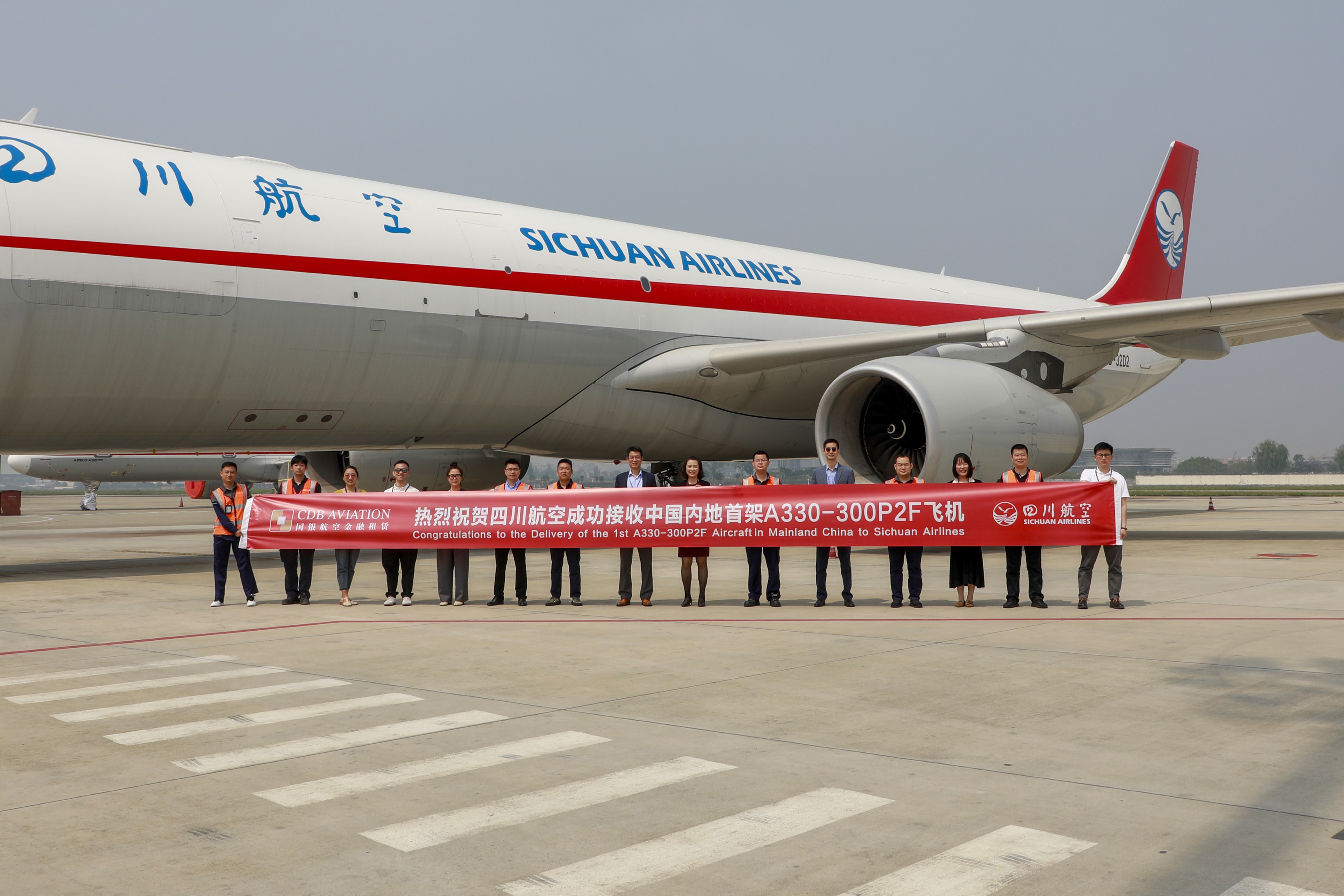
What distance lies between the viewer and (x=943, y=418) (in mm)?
13047

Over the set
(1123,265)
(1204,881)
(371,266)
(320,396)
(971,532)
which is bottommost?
(1204,881)

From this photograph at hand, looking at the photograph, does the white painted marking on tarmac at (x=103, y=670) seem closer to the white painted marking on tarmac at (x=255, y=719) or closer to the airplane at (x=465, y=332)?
the white painted marking on tarmac at (x=255, y=719)

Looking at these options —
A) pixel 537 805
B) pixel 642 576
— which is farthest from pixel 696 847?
pixel 642 576

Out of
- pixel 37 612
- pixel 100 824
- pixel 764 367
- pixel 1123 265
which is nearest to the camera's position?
pixel 100 824

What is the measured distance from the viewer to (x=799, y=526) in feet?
33.7

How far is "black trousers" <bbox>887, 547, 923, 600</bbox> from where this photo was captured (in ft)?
31.9

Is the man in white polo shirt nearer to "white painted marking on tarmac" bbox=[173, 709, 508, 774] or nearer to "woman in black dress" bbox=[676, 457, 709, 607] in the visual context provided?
"woman in black dress" bbox=[676, 457, 709, 607]

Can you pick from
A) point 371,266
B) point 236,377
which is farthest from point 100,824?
point 371,266

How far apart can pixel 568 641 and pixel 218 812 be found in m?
4.10

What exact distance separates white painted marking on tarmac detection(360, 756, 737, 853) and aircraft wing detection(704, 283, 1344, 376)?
435 inches

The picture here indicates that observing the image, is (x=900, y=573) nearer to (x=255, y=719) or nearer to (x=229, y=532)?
(x=255, y=719)

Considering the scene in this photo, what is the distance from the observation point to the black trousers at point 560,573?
33.6ft

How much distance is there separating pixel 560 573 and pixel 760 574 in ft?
6.13

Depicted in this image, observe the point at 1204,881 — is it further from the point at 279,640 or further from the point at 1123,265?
the point at 1123,265
